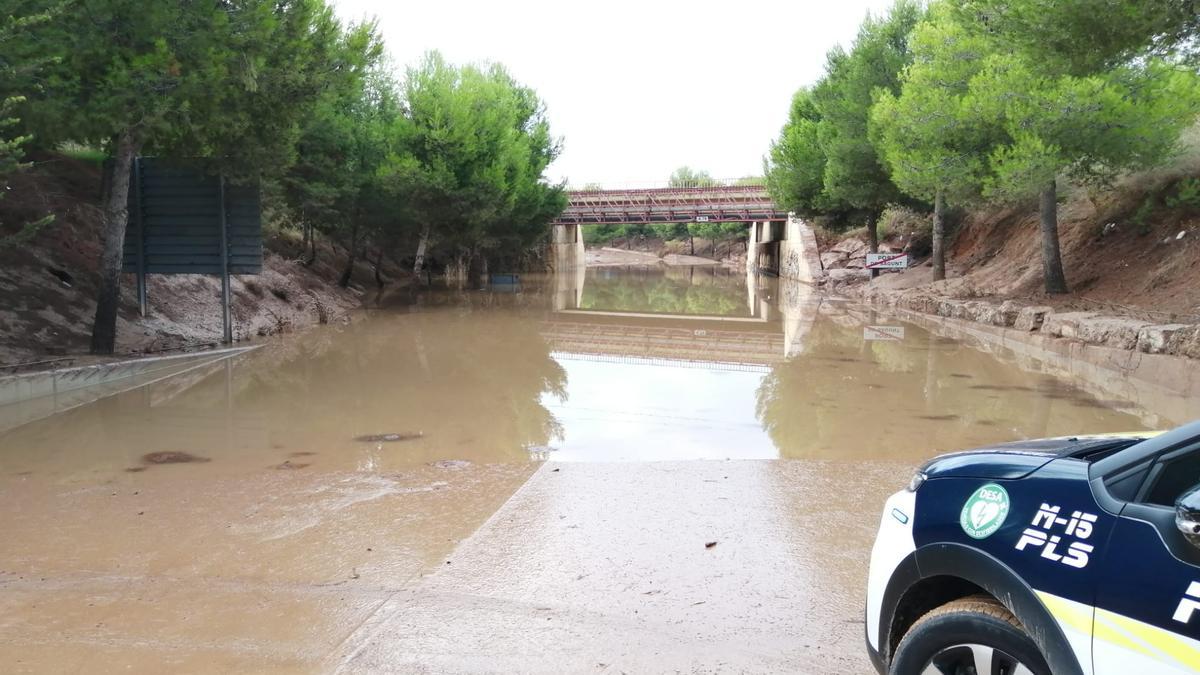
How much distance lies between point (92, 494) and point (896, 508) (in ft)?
22.5

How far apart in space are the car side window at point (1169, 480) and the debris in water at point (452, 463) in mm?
6348

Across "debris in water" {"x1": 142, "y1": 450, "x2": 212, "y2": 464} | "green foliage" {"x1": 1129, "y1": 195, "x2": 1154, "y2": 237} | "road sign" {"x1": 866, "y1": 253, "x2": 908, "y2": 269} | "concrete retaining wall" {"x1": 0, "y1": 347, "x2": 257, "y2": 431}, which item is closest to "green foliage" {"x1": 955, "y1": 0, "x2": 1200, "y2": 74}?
"green foliage" {"x1": 1129, "y1": 195, "x2": 1154, "y2": 237}

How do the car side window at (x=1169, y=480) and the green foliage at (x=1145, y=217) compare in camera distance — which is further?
the green foliage at (x=1145, y=217)

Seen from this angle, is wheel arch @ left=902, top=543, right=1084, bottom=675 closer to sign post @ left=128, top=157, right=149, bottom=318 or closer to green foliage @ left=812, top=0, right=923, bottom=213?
sign post @ left=128, top=157, right=149, bottom=318

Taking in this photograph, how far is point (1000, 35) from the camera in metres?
14.6

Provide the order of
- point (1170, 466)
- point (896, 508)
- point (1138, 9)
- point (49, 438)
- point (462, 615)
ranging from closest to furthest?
point (1170, 466) < point (896, 508) < point (462, 615) < point (49, 438) < point (1138, 9)

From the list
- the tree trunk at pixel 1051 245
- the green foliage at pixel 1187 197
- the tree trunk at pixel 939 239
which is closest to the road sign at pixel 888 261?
the tree trunk at pixel 939 239

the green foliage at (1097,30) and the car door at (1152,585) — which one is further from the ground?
the green foliage at (1097,30)

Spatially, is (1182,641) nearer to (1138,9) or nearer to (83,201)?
(1138,9)

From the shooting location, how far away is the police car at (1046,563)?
79.0 inches

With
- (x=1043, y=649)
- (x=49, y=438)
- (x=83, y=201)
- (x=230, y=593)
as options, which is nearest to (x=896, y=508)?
(x=1043, y=649)

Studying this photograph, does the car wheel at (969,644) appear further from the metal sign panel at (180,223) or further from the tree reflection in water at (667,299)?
the tree reflection in water at (667,299)

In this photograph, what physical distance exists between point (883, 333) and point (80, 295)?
1793 centimetres

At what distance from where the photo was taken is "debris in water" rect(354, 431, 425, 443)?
9.19 meters
